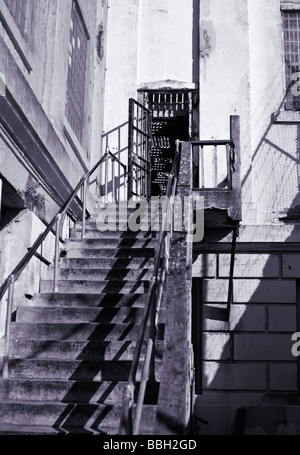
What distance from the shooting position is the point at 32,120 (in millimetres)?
7875

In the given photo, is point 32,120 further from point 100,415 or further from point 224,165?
point 224,165

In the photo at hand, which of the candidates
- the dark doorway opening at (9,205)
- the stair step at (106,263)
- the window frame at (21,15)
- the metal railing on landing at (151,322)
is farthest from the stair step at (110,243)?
the window frame at (21,15)

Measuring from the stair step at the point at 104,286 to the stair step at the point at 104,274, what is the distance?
0.27 meters

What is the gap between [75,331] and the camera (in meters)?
6.76

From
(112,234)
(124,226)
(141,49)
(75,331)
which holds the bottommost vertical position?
(75,331)

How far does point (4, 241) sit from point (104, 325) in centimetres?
196

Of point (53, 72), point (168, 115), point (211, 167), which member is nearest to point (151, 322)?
point (53, 72)

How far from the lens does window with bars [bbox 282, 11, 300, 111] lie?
1291cm

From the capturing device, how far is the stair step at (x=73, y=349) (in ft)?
20.8

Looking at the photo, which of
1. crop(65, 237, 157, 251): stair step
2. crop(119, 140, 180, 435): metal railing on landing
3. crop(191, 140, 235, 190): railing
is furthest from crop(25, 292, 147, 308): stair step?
crop(191, 140, 235, 190): railing

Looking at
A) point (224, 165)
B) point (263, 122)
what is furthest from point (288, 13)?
point (224, 165)

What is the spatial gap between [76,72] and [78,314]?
18.2ft

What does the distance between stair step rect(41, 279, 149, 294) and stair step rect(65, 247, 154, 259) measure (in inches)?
32.9

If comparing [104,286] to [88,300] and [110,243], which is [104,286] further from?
[110,243]
